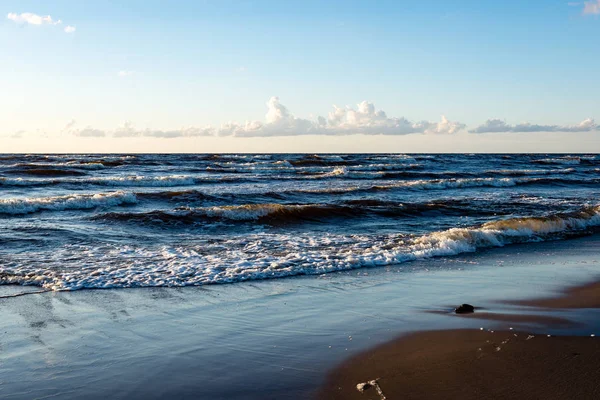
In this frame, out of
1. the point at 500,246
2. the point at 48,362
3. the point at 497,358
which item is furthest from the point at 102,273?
the point at 500,246

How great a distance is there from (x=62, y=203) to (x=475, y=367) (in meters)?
17.1

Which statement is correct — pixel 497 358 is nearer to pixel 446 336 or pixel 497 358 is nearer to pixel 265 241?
pixel 446 336

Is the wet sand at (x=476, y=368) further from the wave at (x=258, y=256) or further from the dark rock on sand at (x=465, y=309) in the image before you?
the wave at (x=258, y=256)

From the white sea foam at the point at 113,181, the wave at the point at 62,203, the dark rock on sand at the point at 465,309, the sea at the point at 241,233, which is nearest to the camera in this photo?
the dark rock on sand at the point at 465,309

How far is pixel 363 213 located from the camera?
17.7m

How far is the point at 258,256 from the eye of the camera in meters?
10.4

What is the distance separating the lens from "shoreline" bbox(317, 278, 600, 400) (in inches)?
165

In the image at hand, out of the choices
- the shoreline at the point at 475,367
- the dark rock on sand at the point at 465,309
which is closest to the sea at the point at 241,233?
the dark rock on sand at the point at 465,309

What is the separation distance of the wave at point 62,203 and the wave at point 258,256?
25.7 ft

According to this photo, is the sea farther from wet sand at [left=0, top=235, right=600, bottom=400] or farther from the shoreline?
the shoreline

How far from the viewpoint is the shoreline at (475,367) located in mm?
4195

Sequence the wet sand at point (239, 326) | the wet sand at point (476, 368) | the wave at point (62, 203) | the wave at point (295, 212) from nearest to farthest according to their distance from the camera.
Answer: the wet sand at point (476, 368) < the wet sand at point (239, 326) < the wave at point (295, 212) < the wave at point (62, 203)

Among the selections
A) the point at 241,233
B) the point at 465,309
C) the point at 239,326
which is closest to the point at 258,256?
the point at 241,233

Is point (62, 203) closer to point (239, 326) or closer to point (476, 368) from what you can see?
point (239, 326)
